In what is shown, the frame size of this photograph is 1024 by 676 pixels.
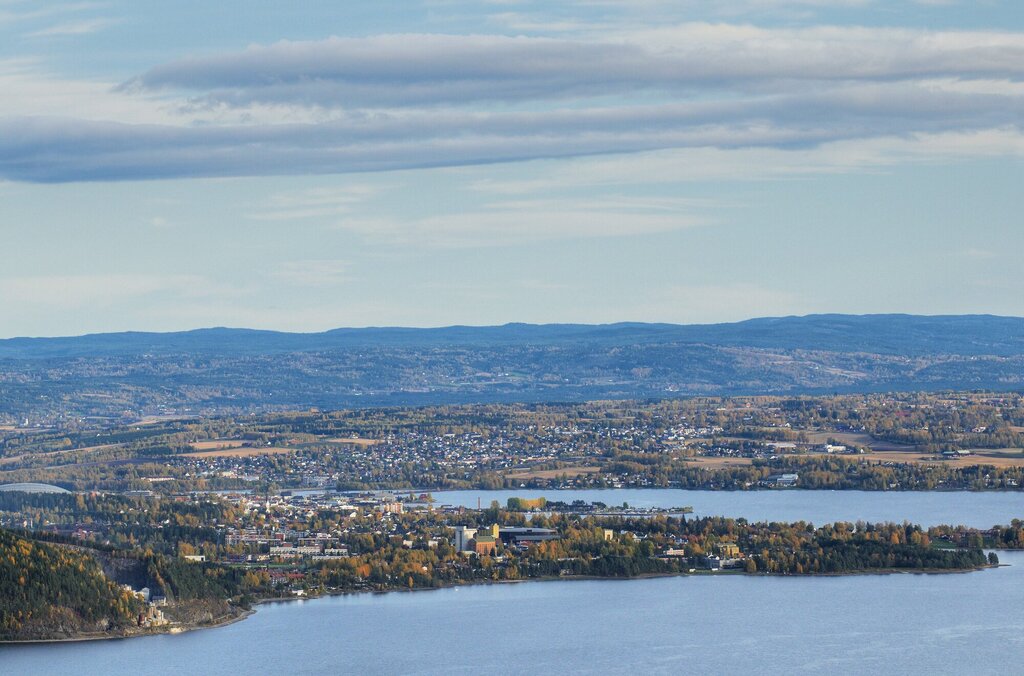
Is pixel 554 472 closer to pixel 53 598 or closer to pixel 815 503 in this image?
pixel 815 503

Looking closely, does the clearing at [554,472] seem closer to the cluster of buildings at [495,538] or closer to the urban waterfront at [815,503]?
the urban waterfront at [815,503]

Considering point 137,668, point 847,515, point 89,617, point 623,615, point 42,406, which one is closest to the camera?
point 137,668

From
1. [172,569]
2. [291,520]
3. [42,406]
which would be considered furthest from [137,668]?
[42,406]

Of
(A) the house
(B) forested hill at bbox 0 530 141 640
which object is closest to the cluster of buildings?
(A) the house

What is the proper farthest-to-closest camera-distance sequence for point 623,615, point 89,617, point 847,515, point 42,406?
point 42,406
point 847,515
point 623,615
point 89,617

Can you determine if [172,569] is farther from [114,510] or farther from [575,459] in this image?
[575,459]

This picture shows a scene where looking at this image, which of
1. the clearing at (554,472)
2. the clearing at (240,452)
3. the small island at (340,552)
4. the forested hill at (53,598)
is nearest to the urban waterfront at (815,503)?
the small island at (340,552)
